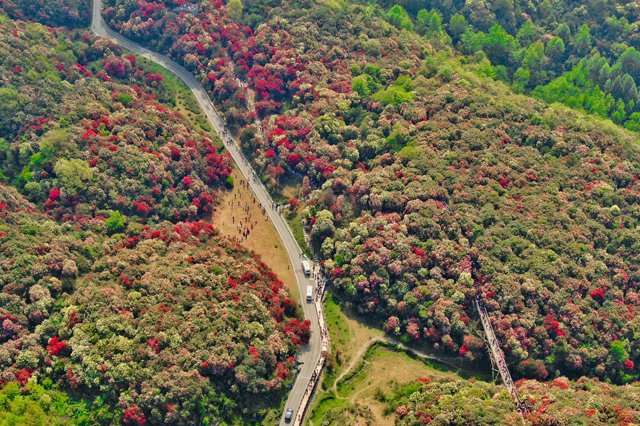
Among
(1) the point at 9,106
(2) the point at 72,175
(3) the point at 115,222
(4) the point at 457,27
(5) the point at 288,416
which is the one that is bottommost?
(5) the point at 288,416

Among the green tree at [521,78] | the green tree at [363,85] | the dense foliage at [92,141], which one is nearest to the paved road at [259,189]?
the dense foliage at [92,141]

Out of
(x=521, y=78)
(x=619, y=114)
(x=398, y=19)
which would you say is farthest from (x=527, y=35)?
(x=398, y=19)

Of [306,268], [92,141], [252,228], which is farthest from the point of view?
[252,228]

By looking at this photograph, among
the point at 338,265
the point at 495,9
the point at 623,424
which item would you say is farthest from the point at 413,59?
the point at 623,424

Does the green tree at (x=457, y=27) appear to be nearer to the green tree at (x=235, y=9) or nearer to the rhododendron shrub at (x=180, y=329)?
the green tree at (x=235, y=9)

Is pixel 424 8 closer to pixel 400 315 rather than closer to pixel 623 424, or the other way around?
pixel 400 315

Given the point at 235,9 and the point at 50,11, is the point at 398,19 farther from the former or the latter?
the point at 50,11

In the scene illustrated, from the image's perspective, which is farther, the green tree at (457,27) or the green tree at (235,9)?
the green tree at (457,27)
